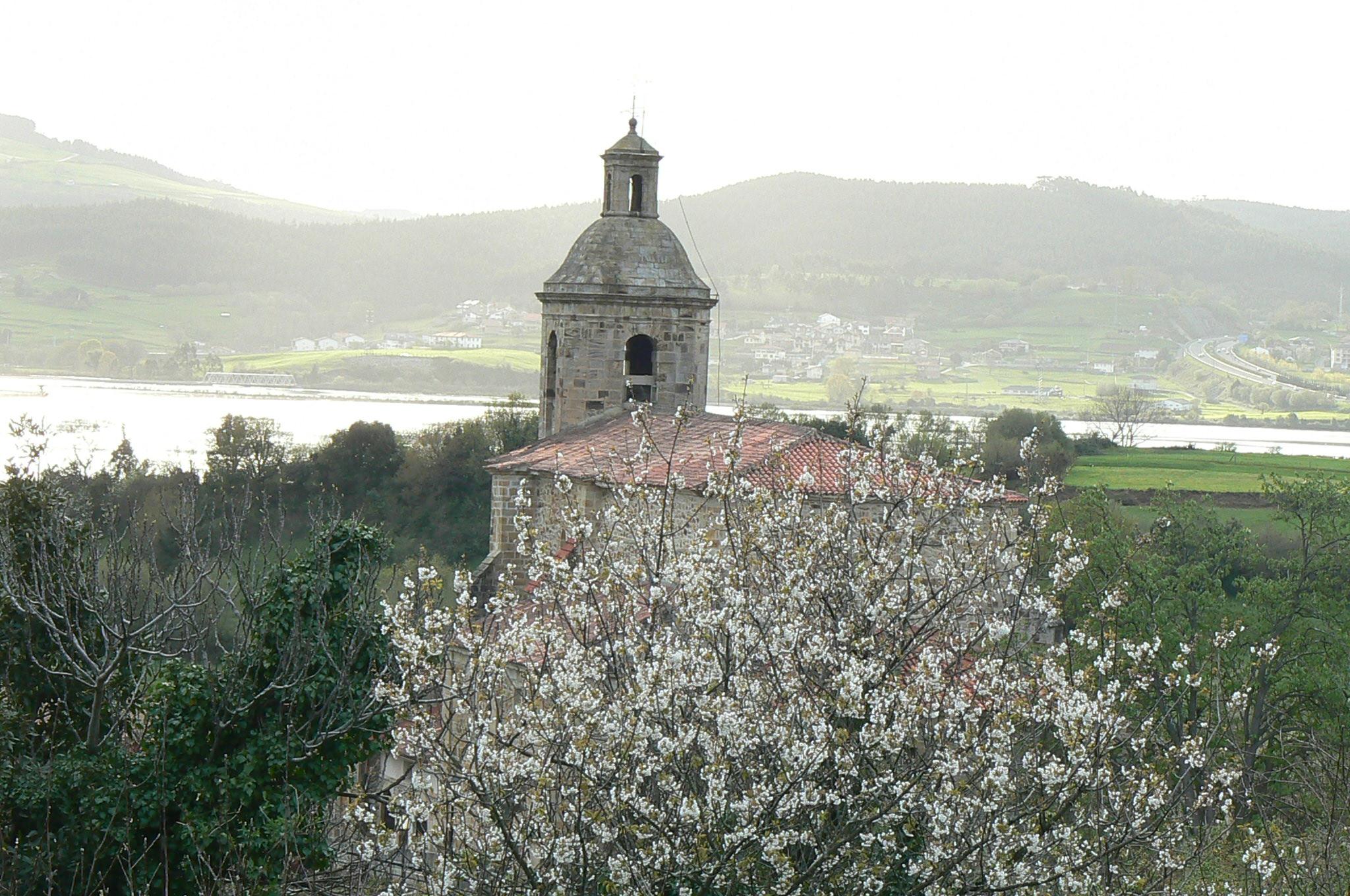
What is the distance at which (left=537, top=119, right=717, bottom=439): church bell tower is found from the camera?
2522cm

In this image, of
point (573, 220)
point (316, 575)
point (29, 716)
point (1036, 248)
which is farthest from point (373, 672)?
point (1036, 248)

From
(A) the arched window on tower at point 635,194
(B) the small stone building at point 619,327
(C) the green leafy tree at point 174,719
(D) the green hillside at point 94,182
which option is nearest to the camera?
(C) the green leafy tree at point 174,719

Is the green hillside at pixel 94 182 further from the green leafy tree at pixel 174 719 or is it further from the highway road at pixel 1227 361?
the green leafy tree at pixel 174 719

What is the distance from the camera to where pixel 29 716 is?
Answer: 472 inches

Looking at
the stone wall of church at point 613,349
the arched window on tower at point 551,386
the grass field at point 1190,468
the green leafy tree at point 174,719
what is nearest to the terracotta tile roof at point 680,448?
the stone wall of church at point 613,349

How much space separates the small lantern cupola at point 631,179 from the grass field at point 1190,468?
20.1 meters

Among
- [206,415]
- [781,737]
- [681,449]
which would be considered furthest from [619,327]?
[206,415]

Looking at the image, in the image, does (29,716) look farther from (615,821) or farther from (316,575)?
(615,821)

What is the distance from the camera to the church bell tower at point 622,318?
2522 centimetres

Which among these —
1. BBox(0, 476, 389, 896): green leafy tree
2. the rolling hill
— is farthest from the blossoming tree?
the rolling hill

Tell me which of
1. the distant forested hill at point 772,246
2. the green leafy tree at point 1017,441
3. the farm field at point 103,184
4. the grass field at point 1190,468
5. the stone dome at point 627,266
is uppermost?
the farm field at point 103,184

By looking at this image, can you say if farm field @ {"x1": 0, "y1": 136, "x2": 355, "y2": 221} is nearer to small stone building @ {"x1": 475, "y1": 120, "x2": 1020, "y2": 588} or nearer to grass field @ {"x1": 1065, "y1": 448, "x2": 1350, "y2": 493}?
grass field @ {"x1": 1065, "y1": 448, "x2": 1350, "y2": 493}

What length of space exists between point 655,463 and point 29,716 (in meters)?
9.58

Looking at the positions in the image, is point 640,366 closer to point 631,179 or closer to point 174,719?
point 631,179
